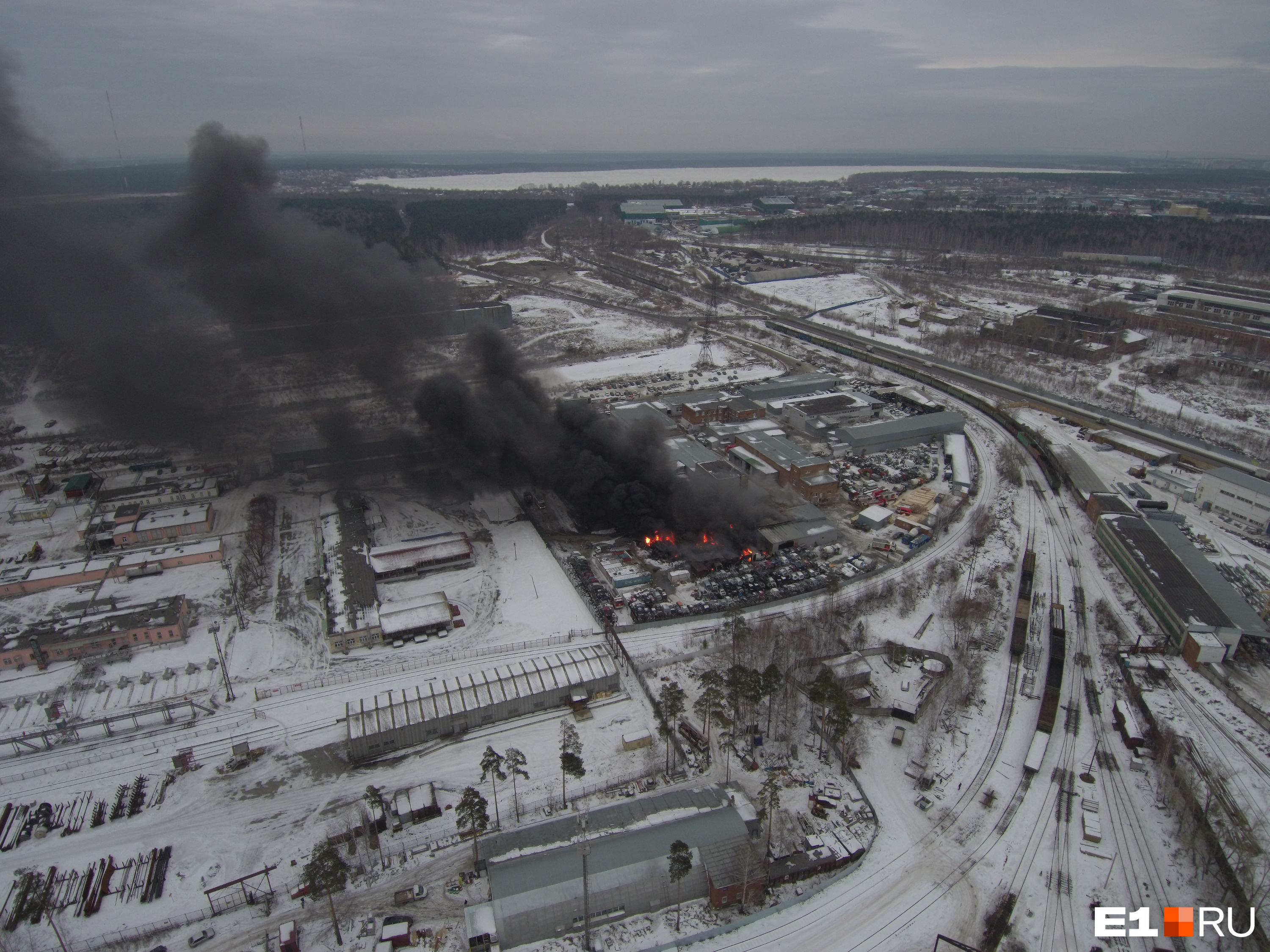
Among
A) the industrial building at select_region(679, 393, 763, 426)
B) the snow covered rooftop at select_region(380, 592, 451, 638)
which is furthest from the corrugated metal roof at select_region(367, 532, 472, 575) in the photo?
the industrial building at select_region(679, 393, 763, 426)

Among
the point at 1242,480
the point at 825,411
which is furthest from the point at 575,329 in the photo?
the point at 1242,480

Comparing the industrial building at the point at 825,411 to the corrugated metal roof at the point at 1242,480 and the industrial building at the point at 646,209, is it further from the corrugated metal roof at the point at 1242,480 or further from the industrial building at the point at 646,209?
the industrial building at the point at 646,209

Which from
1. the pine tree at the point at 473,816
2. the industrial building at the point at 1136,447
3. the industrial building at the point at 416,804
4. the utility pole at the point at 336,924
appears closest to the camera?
the utility pole at the point at 336,924

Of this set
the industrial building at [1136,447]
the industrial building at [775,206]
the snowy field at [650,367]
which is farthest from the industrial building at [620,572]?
the industrial building at [775,206]

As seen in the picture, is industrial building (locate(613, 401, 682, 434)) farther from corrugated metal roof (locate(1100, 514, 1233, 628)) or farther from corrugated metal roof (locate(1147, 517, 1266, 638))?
corrugated metal roof (locate(1147, 517, 1266, 638))

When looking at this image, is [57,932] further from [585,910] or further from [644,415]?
[644,415]

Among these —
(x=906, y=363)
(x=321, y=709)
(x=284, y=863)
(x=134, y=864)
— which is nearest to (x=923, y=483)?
(x=906, y=363)
